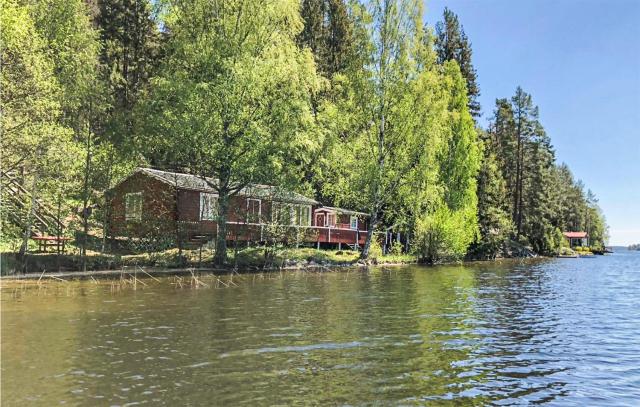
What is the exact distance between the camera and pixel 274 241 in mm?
31516

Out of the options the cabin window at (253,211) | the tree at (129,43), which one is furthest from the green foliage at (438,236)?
the tree at (129,43)

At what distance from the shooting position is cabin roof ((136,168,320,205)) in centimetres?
2956

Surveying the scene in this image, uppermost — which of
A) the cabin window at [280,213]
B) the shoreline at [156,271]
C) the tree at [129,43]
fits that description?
the tree at [129,43]

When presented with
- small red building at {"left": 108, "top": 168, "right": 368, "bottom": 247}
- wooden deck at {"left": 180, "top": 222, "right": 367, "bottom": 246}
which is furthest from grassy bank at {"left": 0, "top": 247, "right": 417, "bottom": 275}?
small red building at {"left": 108, "top": 168, "right": 368, "bottom": 247}

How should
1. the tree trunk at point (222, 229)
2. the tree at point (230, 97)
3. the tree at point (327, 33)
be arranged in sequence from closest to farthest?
the tree at point (230, 97) → the tree trunk at point (222, 229) → the tree at point (327, 33)

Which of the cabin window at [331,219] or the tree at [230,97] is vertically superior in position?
the tree at [230,97]

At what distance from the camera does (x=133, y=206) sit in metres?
31.5

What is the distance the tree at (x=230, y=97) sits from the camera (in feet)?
88.1

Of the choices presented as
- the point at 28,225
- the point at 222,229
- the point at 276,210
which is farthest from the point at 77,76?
the point at 276,210

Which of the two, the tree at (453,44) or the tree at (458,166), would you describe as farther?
the tree at (453,44)

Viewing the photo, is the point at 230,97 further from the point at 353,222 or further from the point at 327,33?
the point at 327,33

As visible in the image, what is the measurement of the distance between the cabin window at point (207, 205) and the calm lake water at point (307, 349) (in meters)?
16.0

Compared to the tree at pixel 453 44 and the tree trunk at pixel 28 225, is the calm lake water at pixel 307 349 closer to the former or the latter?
the tree trunk at pixel 28 225

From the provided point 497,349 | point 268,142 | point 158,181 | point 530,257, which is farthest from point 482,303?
point 530,257
